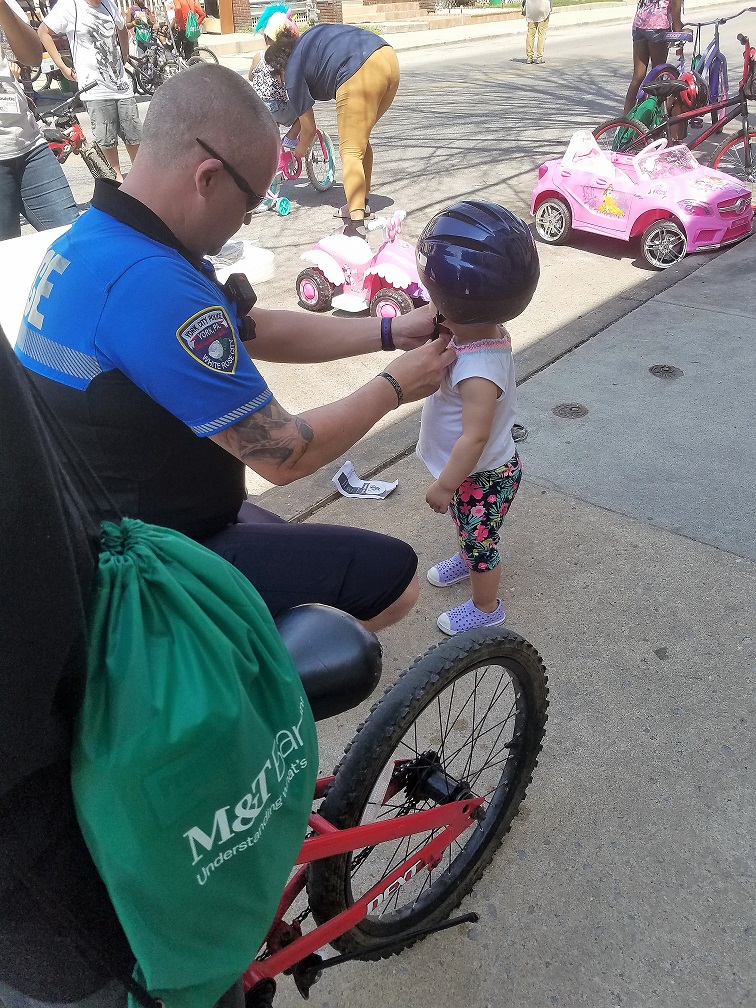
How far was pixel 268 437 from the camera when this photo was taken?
1.79 metres

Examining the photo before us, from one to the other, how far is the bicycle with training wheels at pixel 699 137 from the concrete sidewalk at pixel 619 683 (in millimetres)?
3849

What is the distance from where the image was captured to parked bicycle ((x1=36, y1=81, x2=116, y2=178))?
680 cm

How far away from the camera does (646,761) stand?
244cm

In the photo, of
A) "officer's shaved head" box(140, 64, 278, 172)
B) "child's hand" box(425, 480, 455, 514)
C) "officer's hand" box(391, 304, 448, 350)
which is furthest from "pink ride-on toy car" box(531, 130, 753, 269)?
"officer's shaved head" box(140, 64, 278, 172)

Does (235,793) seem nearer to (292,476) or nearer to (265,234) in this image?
(292,476)

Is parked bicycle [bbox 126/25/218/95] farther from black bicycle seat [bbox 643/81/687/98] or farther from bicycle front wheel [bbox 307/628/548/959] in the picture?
bicycle front wheel [bbox 307/628/548/959]

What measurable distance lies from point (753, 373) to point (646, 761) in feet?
9.30

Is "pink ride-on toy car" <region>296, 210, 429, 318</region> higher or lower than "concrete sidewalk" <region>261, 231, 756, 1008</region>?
higher

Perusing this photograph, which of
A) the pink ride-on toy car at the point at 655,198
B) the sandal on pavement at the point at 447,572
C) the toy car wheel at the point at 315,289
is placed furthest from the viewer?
the pink ride-on toy car at the point at 655,198

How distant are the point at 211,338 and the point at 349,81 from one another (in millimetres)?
5597

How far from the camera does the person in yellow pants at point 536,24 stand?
613 inches

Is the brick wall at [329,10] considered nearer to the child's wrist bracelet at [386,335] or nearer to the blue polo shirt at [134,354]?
the child's wrist bracelet at [386,335]

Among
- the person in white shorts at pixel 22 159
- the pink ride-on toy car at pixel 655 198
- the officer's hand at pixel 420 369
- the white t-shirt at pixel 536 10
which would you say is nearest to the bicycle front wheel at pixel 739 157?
the pink ride-on toy car at pixel 655 198

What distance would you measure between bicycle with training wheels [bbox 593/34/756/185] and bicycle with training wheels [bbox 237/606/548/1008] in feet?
23.3
